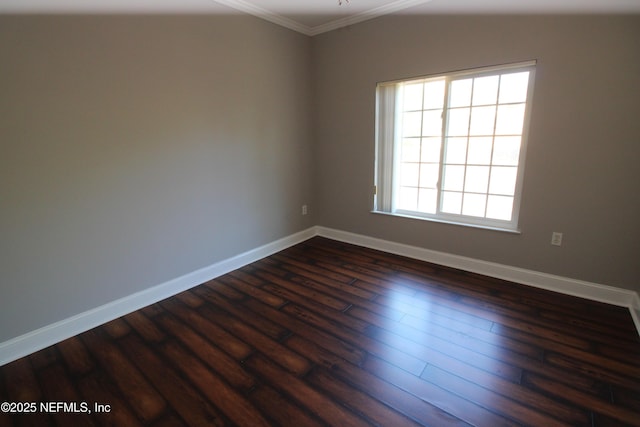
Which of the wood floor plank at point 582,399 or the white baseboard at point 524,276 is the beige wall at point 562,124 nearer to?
the white baseboard at point 524,276

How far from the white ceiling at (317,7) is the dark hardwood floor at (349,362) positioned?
2124mm

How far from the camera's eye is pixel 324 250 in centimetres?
356

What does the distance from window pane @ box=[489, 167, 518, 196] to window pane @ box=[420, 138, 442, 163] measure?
21.7 inches

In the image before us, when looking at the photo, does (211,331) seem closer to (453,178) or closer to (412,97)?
(453,178)

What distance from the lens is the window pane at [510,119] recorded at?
2.51 metres

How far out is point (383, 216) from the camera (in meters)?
3.44

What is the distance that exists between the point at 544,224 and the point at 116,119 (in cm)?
349

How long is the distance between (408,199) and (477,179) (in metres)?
0.75

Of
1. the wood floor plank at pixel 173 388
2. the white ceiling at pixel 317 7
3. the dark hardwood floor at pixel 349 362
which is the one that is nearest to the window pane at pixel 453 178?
the dark hardwood floor at pixel 349 362

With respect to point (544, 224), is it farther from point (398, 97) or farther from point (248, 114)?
point (248, 114)

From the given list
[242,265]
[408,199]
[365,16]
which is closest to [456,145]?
[408,199]

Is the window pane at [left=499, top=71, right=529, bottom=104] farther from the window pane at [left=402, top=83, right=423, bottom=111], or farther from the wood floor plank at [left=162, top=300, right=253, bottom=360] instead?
the wood floor plank at [left=162, top=300, right=253, bottom=360]

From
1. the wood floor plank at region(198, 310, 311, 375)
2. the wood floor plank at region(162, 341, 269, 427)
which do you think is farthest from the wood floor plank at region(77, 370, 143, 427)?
the wood floor plank at region(198, 310, 311, 375)

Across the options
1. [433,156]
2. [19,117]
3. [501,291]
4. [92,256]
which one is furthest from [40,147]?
[501,291]
